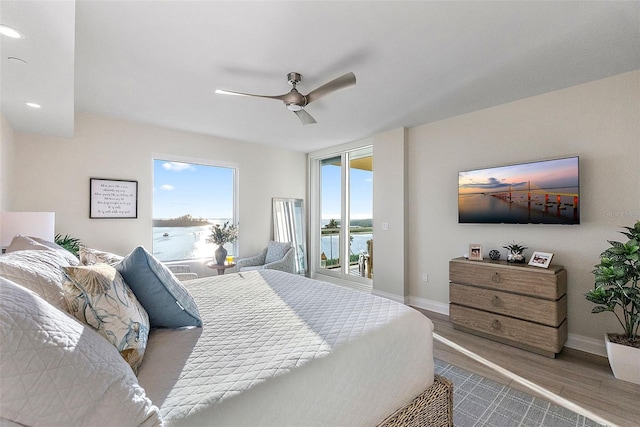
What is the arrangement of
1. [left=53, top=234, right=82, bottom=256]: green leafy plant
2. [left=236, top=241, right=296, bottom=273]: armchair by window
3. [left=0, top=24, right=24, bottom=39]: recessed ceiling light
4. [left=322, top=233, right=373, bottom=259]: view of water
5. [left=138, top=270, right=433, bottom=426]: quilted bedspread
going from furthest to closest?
[left=322, top=233, right=373, bottom=259]: view of water, [left=236, top=241, right=296, bottom=273]: armchair by window, [left=53, top=234, right=82, bottom=256]: green leafy plant, [left=0, top=24, right=24, bottom=39]: recessed ceiling light, [left=138, top=270, right=433, bottom=426]: quilted bedspread

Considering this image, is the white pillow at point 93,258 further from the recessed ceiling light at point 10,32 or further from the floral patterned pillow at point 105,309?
the recessed ceiling light at point 10,32

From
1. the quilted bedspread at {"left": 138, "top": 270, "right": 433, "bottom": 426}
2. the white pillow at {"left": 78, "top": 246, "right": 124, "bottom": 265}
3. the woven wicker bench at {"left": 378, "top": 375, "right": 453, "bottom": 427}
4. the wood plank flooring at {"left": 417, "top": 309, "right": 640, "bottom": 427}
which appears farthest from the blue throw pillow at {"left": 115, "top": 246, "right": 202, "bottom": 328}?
the wood plank flooring at {"left": 417, "top": 309, "right": 640, "bottom": 427}

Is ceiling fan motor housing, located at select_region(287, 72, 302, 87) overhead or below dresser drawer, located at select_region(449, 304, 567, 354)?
overhead

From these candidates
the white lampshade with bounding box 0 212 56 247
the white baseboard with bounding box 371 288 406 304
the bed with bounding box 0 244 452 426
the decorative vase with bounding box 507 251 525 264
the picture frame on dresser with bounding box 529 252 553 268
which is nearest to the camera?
the bed with bounding box 0 244 452 426

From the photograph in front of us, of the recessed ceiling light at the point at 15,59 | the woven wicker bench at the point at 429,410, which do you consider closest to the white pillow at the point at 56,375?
the woven wicker bench at the point at 429,410

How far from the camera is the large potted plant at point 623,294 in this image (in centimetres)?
225

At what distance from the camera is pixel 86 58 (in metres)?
2.35

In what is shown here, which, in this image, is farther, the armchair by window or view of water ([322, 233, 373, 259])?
view of water ([322, 233, 373, 259])

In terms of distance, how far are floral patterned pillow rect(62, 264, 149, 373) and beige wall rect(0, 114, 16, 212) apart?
271cm

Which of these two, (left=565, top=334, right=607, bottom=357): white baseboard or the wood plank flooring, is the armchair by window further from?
(left=565, top=334, right=607, bottom=357): white baseboard

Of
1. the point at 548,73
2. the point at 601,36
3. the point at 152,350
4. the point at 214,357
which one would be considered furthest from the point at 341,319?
the point at 548,73

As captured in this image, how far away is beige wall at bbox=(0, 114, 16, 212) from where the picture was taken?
2727mm

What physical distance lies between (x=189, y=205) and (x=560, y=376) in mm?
4780

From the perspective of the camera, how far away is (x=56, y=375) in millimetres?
679
